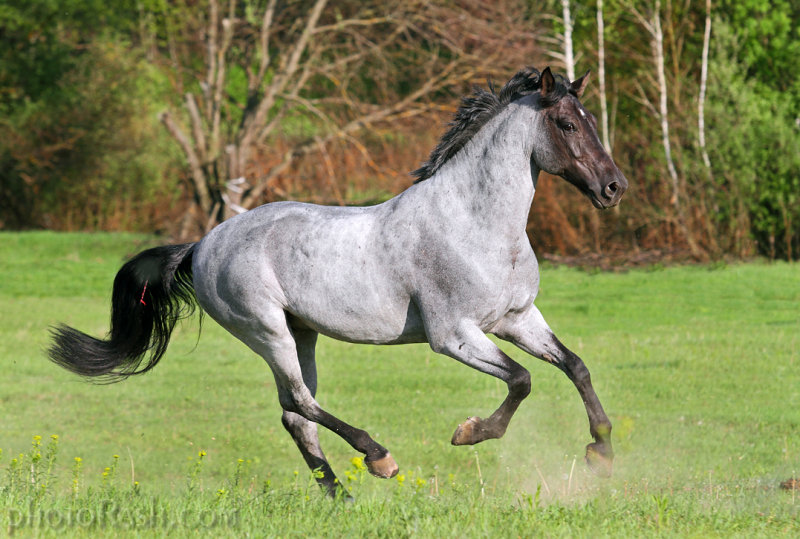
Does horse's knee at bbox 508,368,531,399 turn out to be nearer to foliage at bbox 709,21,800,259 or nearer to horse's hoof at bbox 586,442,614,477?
horse's hoof at bbox 586,442,614,477

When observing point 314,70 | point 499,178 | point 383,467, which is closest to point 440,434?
point 383,467

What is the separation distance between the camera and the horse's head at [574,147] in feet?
17.3

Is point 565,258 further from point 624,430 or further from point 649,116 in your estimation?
point 624,430

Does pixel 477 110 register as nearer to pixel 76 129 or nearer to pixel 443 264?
pixel 443 264

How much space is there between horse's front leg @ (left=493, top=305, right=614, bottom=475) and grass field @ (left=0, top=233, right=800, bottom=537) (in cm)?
13

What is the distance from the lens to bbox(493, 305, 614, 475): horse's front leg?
210 inches

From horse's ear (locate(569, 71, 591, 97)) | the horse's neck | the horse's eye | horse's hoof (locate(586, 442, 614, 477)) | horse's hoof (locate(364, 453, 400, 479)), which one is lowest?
horse's hoof (locate(364, 453, 400, 479))

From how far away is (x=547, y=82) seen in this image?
211 inches

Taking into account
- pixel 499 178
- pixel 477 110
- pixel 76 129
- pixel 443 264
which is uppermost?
pixel 477 110

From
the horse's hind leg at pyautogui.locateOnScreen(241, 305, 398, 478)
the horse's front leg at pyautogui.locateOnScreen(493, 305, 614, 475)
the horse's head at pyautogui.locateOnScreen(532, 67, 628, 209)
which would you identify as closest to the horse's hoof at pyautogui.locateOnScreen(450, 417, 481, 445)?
the horse's front leg at pyautogui.locateOnScreen(493, 305, 614, 475)

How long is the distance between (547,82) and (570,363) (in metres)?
1.39

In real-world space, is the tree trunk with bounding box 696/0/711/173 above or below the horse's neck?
below

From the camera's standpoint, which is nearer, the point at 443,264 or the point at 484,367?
the point at 484,367

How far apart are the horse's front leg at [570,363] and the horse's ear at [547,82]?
1.09m
